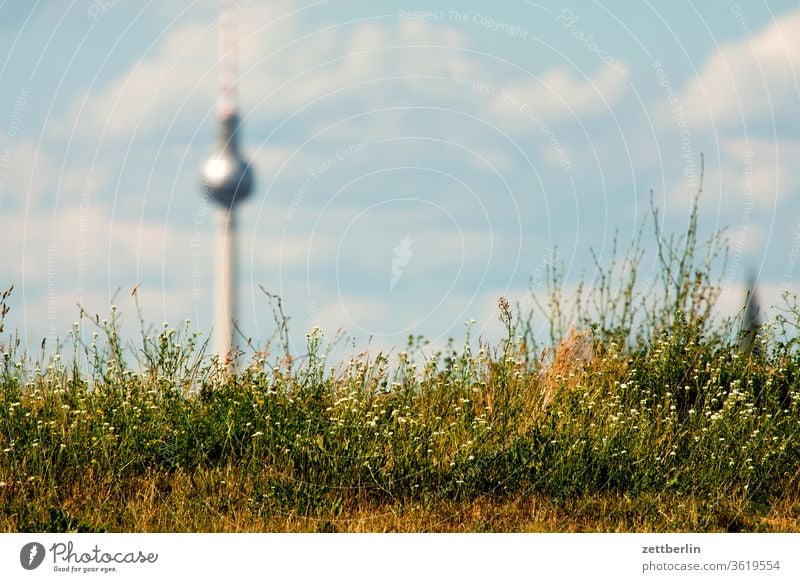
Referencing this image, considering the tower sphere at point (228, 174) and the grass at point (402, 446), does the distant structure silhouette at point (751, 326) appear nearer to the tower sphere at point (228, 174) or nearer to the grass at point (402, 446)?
the grass at point (402, 446)

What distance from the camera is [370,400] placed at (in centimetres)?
872

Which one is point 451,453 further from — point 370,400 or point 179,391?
point 179,391

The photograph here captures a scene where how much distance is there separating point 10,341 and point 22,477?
5.17 ft

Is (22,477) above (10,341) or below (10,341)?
below
